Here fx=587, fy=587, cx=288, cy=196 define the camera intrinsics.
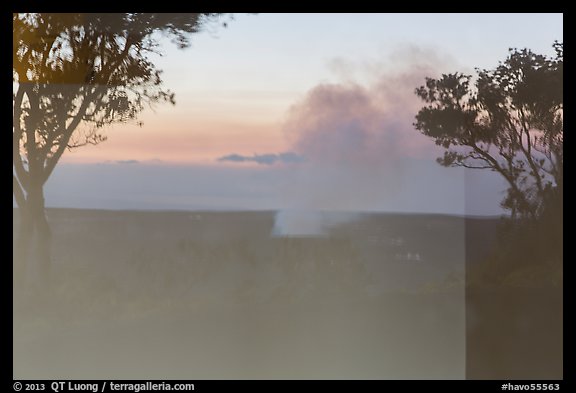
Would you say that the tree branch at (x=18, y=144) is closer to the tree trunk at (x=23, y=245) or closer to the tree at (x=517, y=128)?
the tree trunk at (x=23, y=245)

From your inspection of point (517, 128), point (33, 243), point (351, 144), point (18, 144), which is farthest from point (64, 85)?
point (517, 128)

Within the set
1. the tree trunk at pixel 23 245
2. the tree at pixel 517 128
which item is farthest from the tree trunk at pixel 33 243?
the tree at pixel 517 128

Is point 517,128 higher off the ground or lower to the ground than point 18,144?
higher


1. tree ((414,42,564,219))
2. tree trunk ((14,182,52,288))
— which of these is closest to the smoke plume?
tree ((414,42,564,219))

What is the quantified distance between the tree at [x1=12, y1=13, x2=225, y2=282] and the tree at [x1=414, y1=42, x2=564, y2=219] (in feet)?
6.60

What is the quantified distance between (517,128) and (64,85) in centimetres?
329

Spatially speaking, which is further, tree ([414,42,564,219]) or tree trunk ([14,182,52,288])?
tree ([414,42,564,219])

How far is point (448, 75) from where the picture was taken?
4.18 meters

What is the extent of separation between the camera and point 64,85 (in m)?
4.12

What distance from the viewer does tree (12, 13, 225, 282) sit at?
4082 mm

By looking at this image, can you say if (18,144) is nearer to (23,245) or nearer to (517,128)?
(23,245)

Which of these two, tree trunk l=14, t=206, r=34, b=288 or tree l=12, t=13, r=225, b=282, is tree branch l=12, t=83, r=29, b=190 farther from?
tree trunk l=14, t=206, r=34, b=288

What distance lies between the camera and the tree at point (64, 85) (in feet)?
13.4
